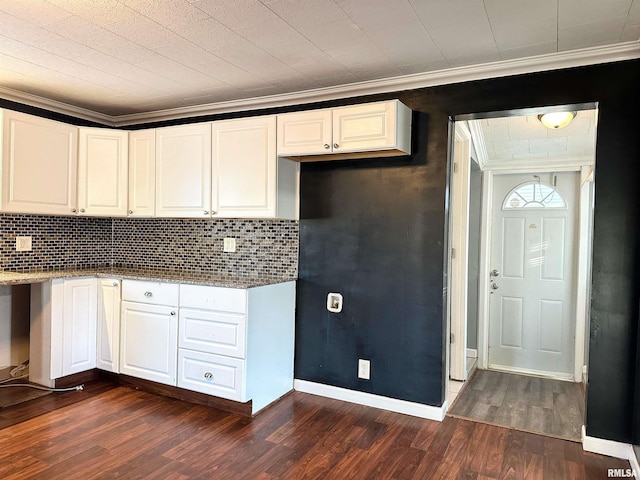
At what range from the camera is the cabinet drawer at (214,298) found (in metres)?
2.88

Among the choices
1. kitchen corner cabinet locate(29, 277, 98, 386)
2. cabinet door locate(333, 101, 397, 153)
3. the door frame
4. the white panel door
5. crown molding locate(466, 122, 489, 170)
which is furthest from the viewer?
the white panel door

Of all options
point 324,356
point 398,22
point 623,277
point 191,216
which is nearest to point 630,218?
point 623,277

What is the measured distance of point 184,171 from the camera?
345 centimetres

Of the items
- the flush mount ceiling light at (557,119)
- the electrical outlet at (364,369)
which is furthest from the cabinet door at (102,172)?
the flush mount ceiling light at (557,119)

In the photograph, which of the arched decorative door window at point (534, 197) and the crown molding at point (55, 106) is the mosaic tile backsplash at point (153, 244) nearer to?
the crown molding at point (55, 106)

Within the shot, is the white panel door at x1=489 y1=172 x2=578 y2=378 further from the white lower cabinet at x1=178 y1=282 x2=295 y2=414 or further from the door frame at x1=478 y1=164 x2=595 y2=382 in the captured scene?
the white lower cabinet at x1=178 y1=282 x2=295 y2=414

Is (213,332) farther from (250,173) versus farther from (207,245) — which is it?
(250,173)

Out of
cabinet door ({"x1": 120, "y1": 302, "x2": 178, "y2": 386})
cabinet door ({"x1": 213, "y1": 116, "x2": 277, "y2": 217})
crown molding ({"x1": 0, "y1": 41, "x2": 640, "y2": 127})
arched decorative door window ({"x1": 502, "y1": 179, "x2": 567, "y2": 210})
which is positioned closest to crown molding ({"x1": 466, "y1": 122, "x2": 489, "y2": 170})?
arched decorative door window ({"x1": 502, "y1": 179, "x2": 567, "y2": 210})

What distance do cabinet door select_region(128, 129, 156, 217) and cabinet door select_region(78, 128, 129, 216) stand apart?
0.06m

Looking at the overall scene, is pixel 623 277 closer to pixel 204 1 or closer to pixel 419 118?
pixel 419 118

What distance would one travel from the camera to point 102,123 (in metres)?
4.09

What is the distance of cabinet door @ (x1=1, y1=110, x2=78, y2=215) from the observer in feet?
10.1

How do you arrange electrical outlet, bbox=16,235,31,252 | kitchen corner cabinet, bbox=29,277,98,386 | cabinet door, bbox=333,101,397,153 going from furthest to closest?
electrical outlet, bbox=16,235,31,252
kitchen corner cabinet, bbox=29,277,98,386
cabinet door, bbox=333,101,397,153

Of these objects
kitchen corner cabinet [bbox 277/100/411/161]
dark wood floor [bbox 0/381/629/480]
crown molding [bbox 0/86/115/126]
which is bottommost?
dark wood floor [bbox 0/381/629/480]
